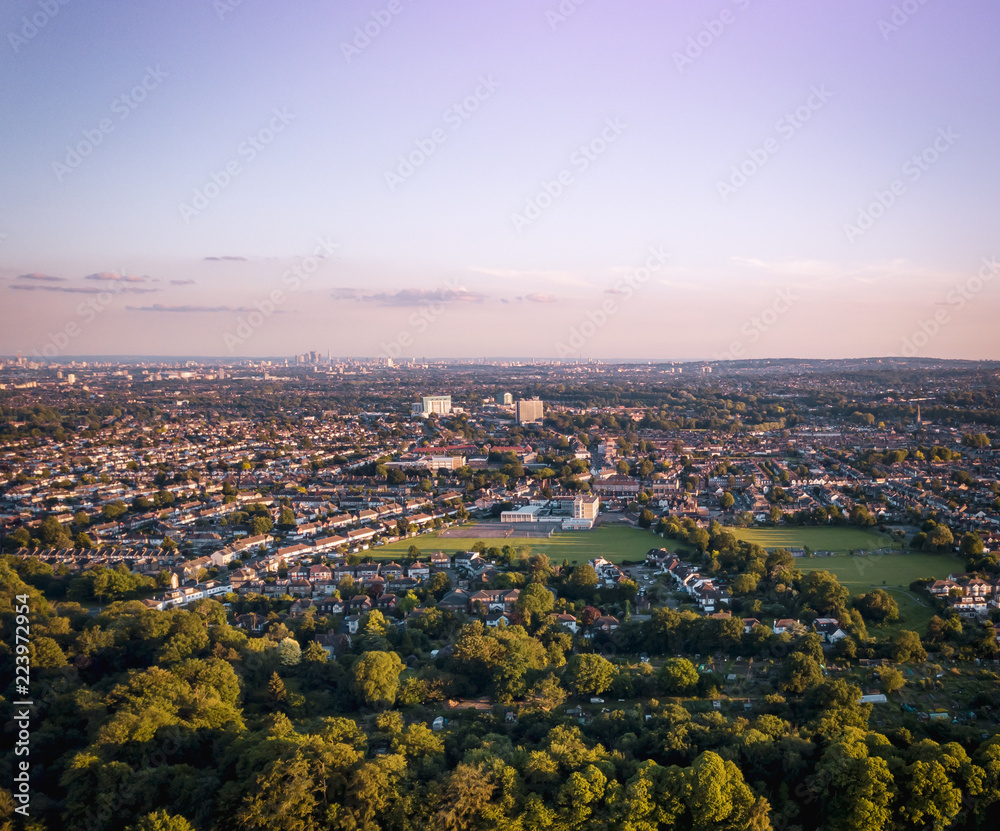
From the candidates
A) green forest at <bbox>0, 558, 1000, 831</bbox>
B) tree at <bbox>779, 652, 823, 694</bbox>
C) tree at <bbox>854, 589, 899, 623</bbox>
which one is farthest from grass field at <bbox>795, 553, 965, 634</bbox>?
tree at <bbox>779, 652, 823, 694</bbox>

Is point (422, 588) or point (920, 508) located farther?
point (920, 508)

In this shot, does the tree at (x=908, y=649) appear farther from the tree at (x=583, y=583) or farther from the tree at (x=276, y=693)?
the tree at (x=276, y=693)

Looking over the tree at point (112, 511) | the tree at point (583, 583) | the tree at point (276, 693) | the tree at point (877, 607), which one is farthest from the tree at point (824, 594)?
the tree at point (112, 511)

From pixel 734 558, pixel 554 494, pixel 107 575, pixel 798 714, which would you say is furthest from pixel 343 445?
pixel 798 714

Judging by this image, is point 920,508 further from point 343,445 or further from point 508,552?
point 343,445

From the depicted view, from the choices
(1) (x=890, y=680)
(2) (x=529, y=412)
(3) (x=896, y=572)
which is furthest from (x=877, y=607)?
(2) (x=529, y=412)
